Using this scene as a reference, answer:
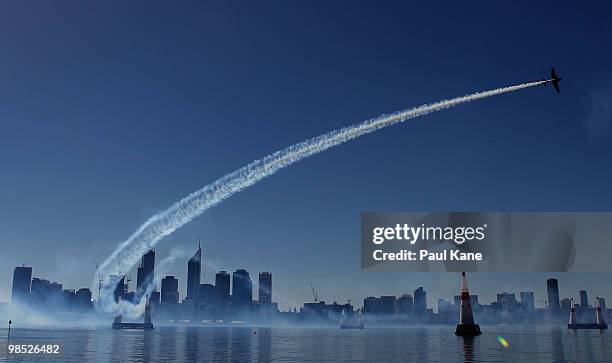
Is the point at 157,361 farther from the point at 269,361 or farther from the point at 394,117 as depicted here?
the point at 394,117

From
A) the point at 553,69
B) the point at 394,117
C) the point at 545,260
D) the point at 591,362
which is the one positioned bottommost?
the point at 591,362

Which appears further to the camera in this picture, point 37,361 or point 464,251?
point 37,361

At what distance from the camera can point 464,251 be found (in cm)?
6119

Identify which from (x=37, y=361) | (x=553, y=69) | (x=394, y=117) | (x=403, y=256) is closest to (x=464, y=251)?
(x=403, y=256)

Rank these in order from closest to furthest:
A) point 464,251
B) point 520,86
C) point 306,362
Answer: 1. point 464,251
2. point 520,86
3. point 306,362

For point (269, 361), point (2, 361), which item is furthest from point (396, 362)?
point (2, 361)

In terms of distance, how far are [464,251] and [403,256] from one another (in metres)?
6.34

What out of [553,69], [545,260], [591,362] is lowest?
[591,362]

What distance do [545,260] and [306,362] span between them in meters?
94.5

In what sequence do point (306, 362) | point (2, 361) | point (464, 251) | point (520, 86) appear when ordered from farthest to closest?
point (306, 362) → point (2, 361) → point (520, 86) → point (464, 251)

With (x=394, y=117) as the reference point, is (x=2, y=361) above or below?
below

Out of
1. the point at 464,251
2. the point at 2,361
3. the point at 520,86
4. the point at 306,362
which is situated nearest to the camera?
the point at 464,251

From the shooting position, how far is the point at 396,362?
152 m

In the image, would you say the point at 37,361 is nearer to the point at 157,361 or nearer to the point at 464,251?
the point at 157,361
